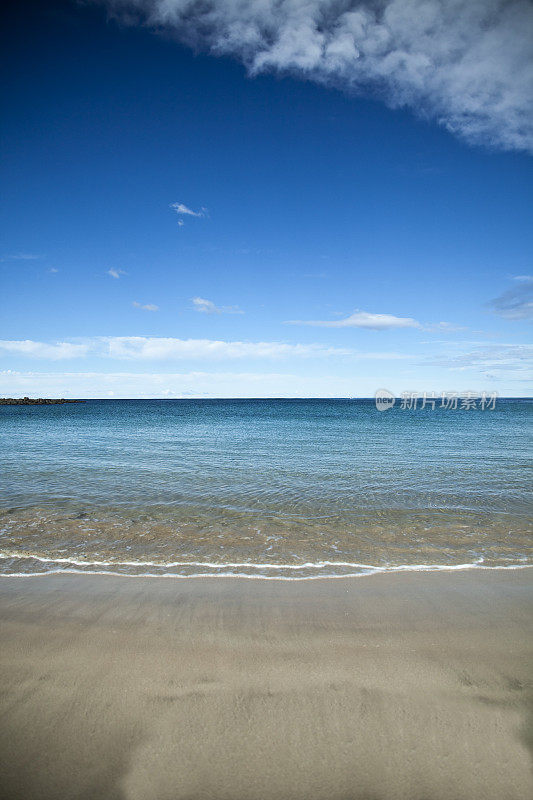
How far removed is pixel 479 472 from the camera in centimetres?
1563

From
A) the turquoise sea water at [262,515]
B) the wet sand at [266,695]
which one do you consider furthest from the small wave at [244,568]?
the wet sand at [266,695]

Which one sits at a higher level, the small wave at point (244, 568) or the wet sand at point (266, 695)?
the wet sand at point (266, 695)

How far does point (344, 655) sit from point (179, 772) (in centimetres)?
211

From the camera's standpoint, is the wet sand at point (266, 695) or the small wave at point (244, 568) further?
the small wave at point (244, 568)

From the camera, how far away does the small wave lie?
21.5 feet

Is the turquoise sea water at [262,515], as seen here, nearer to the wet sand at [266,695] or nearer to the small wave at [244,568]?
the small wave at [244,568]

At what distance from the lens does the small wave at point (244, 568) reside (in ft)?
21.5

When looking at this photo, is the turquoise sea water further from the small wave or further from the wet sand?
the wet sand

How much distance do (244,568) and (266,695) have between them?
129 inches

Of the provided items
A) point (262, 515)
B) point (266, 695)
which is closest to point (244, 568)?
point (262, 515)

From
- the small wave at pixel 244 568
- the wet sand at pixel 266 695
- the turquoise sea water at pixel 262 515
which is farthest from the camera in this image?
the turquoise sea water at pixel 262 515

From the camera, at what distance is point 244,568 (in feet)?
22.7

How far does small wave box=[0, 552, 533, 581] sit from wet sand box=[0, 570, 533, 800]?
76cm

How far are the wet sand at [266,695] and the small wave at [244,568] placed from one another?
0.76 metres
